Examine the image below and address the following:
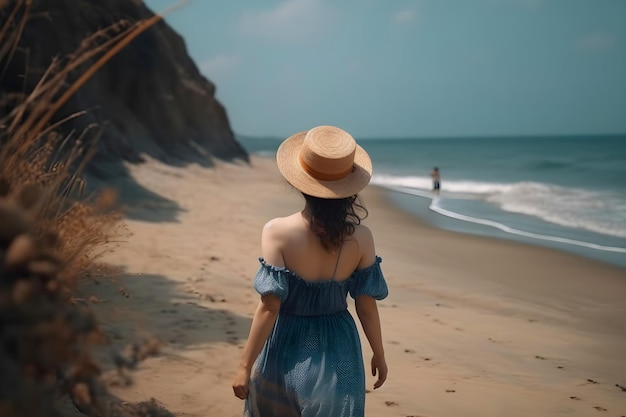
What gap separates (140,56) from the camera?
2767 cm

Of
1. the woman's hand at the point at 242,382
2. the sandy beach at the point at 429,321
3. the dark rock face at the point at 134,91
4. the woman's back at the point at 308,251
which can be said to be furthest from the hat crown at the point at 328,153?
the dark rock face at the point at 134,91

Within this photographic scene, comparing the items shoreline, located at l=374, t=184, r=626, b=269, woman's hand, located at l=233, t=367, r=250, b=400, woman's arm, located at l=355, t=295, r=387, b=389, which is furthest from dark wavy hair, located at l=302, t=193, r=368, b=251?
shoreline, located at l=374, t=184, r=626, b=269

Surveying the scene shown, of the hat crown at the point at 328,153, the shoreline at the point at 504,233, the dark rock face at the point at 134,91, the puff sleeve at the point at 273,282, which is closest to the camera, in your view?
the puff sleeve at the point at 273,282

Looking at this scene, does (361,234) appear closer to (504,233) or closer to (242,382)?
(242,382)

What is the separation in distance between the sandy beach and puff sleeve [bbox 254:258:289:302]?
73cm

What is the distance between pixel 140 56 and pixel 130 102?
218cm

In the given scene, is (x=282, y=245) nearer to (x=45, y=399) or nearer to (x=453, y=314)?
(x=45, y=399)

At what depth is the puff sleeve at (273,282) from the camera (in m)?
3.04

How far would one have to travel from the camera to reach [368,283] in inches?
127

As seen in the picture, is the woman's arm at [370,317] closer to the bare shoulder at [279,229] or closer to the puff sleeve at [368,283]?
the puff sleeve at [368,283]

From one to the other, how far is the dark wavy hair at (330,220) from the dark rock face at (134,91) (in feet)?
38.3

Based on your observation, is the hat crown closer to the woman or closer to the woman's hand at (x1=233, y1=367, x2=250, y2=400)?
the woman

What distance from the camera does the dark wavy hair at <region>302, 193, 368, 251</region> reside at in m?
3.08

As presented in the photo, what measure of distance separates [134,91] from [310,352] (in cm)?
2534
